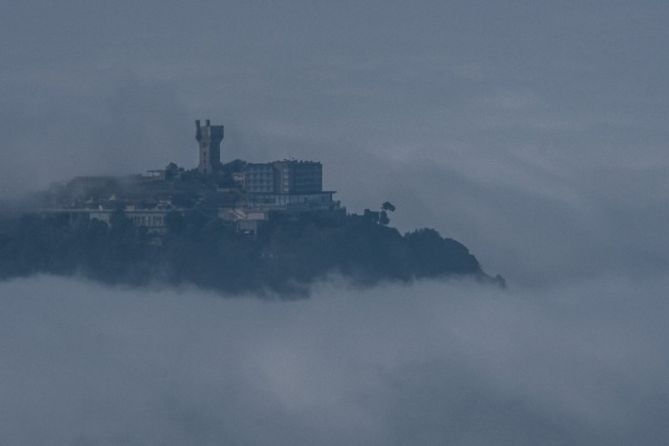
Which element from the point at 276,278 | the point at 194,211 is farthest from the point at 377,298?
the point at 194,211

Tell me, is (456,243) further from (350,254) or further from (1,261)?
(1,261)

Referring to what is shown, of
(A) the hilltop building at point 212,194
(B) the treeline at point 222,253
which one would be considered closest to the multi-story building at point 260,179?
(A) the hilltop building at point 212,194

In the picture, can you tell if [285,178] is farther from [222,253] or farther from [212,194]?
[222,253]

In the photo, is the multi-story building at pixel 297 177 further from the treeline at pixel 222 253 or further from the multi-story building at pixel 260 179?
the treeline at pixel 222 253

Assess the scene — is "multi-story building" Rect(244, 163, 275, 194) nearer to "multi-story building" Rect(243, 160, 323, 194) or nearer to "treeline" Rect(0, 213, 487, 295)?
"multi-story building" Rect(243, 160, 323, 194)

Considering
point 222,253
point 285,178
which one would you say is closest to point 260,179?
point 285,178

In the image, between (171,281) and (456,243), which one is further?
(456,243)
